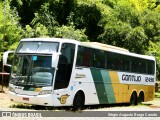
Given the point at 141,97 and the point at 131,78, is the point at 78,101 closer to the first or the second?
the point at 131,78

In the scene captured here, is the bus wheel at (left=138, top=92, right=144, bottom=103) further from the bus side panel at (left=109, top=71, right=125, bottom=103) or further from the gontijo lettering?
the bus side panel at (left=109, top=71, right=125, bottom=103)

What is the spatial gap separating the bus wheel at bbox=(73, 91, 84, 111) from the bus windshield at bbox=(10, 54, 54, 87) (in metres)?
1.97

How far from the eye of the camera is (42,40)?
16781mm

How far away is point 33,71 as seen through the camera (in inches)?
632

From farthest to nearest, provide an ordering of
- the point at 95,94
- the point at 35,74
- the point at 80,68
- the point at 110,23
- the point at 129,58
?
the point at 110,23, the point at 129,58, the point at 95,94, the point at 80,68, the point at 35,74

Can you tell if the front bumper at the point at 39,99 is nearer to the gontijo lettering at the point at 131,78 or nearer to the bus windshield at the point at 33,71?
the bus windshield at the point at 33,71

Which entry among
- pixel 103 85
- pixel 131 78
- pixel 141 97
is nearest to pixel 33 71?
pixel 103 85

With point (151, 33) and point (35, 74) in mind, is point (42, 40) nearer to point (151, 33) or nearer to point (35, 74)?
point (35, 74)

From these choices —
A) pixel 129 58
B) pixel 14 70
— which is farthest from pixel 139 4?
pixel 14 70

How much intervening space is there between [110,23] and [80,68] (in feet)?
49.6

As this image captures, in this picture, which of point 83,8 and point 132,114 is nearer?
point 132,114

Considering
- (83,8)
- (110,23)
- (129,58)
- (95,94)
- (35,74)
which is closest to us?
(35,74)

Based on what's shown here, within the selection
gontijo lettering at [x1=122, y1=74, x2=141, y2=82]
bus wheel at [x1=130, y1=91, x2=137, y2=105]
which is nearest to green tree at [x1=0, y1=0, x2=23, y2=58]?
gontijo lettering at [x1=122, y1=74, x2=141, y2=82]

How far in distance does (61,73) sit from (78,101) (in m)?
1.93
